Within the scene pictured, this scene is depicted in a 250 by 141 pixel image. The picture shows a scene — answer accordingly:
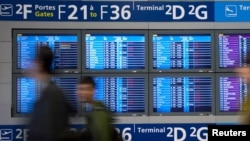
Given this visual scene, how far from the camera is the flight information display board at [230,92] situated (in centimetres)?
813

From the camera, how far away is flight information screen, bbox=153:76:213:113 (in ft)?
26.6

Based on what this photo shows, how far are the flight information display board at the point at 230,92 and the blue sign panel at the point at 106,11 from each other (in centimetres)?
86

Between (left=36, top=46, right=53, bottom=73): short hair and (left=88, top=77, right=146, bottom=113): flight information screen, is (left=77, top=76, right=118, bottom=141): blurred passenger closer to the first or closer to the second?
(left=36, top=46, right=53, bottom=73): short hair

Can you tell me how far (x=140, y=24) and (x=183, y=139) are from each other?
67.1 inches

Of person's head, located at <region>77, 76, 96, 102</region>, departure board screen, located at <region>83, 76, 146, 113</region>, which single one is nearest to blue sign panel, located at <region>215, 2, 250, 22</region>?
departure board screen, located at <region>83, 76, 146, 113</region>

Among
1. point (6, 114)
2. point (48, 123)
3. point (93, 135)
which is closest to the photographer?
point (48, 123)

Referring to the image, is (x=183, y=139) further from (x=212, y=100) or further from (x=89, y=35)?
(x=89, y=35)

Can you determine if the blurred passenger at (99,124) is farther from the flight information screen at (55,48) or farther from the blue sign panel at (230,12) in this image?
the blue sign panel at (230,12)

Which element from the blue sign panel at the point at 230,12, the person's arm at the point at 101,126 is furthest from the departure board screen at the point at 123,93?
the person's arm at the point at 101,126

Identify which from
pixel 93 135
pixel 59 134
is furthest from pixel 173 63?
pixel 59 134

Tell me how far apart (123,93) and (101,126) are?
9.48ft

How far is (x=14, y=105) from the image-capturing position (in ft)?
26.2

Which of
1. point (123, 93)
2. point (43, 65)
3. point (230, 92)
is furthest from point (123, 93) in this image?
point (43, 65)

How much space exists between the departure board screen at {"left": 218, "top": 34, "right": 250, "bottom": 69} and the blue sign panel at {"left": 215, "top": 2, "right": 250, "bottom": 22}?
0.23 meters
